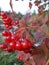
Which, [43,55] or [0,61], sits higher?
[43,55]

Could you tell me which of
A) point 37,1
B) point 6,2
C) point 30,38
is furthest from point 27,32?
point 6,2

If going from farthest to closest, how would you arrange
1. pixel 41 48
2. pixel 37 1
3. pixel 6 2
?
pixel 6 2
pixel 37 1
pixel 41 48

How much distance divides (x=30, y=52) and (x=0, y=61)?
166cm

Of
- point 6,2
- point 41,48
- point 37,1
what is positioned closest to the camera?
point 41,48

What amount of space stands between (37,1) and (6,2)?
3.16 m

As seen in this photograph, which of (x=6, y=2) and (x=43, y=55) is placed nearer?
(x=43, y=55)

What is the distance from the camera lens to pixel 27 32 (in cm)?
96

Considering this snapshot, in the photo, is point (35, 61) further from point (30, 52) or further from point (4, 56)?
point (4, 56)

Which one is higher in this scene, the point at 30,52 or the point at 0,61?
the point at 30,52

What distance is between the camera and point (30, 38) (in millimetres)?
973

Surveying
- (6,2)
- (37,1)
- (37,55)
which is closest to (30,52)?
(37,55)

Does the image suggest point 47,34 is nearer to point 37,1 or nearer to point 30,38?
point 30,38

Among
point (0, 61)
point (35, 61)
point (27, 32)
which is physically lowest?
point (0, 61)

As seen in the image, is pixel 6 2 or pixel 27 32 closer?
pixel 27 32
